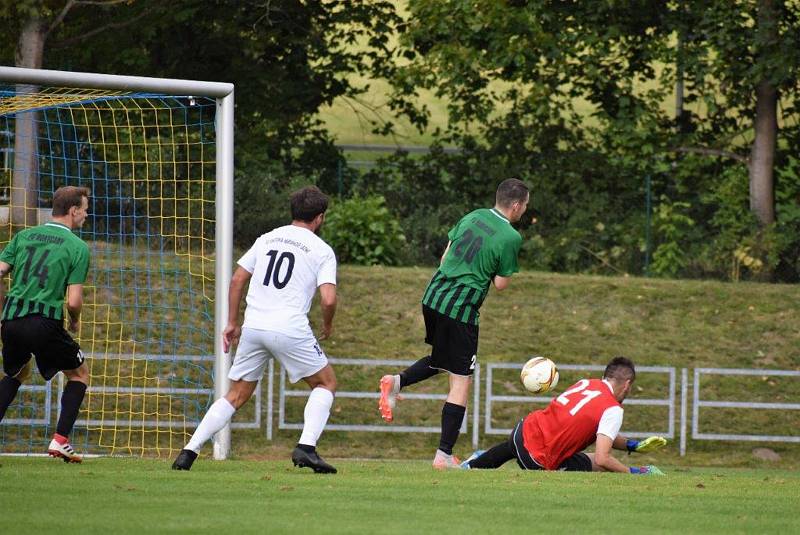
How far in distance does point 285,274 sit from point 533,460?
2.60 metres

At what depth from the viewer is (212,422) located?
830 cm

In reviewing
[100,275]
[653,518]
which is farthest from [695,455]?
[653,518]

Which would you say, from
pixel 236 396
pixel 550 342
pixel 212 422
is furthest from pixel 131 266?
pixel 212 422

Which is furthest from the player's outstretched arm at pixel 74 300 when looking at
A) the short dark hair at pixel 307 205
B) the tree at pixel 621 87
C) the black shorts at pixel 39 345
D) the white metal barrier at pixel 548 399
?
the tree at pixel 621 87

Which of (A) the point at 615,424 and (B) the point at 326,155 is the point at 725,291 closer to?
(B) the point at 326,155

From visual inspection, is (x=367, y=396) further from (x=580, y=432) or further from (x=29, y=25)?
(x=29, y=25)

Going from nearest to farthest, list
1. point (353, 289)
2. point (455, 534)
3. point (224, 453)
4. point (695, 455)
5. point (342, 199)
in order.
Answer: point (455, 534) → point (224, 453) → point (695, 455) → point (353, 289) → point (342, 199)

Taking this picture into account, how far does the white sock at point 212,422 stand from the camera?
8.30 metres

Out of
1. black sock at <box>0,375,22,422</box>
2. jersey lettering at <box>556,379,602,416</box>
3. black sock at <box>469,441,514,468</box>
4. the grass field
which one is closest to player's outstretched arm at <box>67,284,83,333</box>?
black sock at <box>0,375,22,422</box>

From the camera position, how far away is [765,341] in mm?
17750

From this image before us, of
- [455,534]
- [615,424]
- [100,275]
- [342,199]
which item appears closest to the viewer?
[455,534]

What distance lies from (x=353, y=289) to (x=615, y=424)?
9685 mm

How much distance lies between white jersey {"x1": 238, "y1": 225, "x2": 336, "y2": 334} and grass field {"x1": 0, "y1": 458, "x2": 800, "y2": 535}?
96cm

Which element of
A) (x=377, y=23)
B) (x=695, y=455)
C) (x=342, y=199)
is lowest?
(x=695, y=455)
